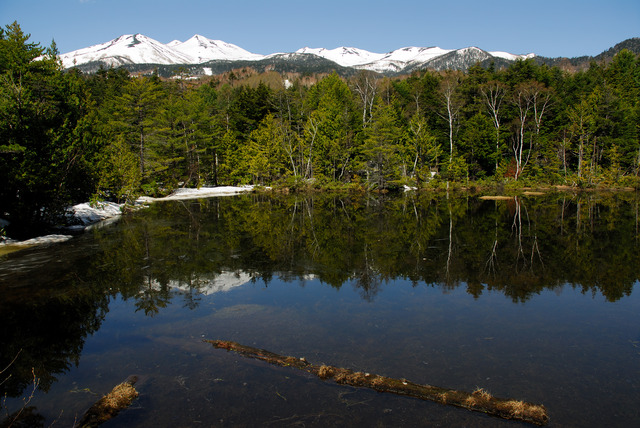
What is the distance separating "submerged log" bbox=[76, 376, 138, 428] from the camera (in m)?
4.52

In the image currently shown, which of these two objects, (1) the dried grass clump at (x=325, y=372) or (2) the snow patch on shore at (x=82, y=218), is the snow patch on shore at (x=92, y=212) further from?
(1) the dried grass clump at (x=325, y=372)

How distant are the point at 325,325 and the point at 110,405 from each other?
3.65 m

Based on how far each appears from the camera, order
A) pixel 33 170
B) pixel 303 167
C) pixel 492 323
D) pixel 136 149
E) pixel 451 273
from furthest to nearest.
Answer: pixel 303 167
pixel 136 149
pixel 33 170
pixel 451 273
pixel 492 323

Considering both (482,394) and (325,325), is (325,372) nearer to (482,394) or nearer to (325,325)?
(325,325)

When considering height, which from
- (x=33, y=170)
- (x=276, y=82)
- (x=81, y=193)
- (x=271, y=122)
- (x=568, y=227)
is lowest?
(x=568, y=227)

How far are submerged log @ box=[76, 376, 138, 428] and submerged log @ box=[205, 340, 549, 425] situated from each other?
1.72 meters

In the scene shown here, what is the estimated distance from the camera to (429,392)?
480 cm

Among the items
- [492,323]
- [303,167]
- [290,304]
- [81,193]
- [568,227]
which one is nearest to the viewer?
[492,323]

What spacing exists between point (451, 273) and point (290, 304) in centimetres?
467

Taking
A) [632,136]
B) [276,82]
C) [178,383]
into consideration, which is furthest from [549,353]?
[276,82]

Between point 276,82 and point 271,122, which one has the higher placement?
point 276,82

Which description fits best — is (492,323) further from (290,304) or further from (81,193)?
(81,193)

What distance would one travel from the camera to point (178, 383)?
532 cm

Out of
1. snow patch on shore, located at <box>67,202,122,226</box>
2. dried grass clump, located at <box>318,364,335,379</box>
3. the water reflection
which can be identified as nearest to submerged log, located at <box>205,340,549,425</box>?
dried grass clump, located at <box>318,364,335,379</box>
